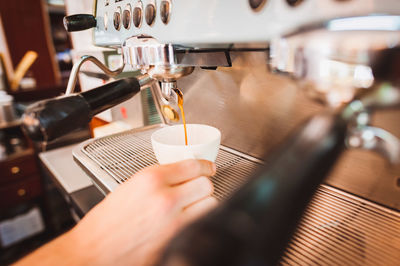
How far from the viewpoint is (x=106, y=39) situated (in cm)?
53

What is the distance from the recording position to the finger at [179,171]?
0.96ft

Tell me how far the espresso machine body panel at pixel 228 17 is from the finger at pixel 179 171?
15 cm

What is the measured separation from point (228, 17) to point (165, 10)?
0.12m

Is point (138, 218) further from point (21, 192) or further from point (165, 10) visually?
point (21, 192)

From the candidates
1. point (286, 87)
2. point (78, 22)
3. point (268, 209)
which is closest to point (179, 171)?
point (268, 209)

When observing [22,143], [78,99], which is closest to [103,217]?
[78,99]

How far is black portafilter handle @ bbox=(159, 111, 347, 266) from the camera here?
0.42 feet

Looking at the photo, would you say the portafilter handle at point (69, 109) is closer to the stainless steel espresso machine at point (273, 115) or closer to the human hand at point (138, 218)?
the stainless steel espresso machine at point (273, 115)

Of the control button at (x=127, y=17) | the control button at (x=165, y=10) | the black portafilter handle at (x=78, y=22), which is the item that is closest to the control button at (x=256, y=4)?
the control button at (x=165, y=10)

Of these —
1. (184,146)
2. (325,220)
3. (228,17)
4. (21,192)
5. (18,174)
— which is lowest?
(21,192)

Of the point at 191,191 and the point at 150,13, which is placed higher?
the point at 150,13

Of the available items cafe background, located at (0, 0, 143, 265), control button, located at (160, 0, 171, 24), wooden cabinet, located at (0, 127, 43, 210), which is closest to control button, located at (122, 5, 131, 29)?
control button, located at (160, 0, 171, 24)

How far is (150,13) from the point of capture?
40cm

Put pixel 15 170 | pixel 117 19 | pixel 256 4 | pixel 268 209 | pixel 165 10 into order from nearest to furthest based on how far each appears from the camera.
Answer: pixel 268 209 < pixel 256 4 < pixel 165 10 < pixel 117 19 < pixel 15 170
